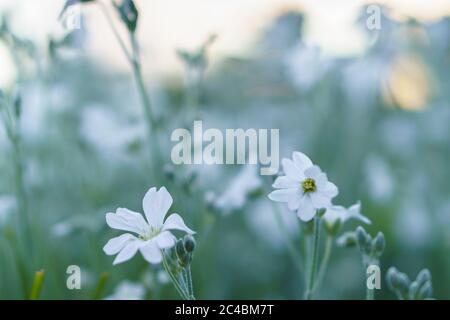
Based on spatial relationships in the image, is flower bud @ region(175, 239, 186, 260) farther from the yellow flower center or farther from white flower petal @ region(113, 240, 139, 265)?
the yellow flower center

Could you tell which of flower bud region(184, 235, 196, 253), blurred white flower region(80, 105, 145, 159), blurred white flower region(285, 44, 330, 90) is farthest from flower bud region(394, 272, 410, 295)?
blurred white flower region(285, 44, 330, 90)

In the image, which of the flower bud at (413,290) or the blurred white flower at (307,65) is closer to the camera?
the flower bud at (413,290)

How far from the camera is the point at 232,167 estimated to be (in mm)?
3379

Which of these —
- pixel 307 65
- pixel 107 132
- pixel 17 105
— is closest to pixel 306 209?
pixel 17 105

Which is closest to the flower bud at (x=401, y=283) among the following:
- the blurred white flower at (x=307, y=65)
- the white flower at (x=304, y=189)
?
the white flower at (x=304, y=189)

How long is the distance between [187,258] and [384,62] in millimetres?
1926

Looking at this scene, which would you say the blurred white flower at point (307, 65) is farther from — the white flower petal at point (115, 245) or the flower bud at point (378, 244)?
the white flower petal at point (115, 245)

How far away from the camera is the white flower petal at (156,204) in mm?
1373

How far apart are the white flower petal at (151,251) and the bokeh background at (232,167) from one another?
473 mm

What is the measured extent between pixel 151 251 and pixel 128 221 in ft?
0.40

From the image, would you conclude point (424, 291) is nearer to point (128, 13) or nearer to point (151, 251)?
point (151, 251)

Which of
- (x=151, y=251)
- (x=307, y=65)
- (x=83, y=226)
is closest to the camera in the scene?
(x=151, y=251)

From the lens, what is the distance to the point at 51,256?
2.48m
